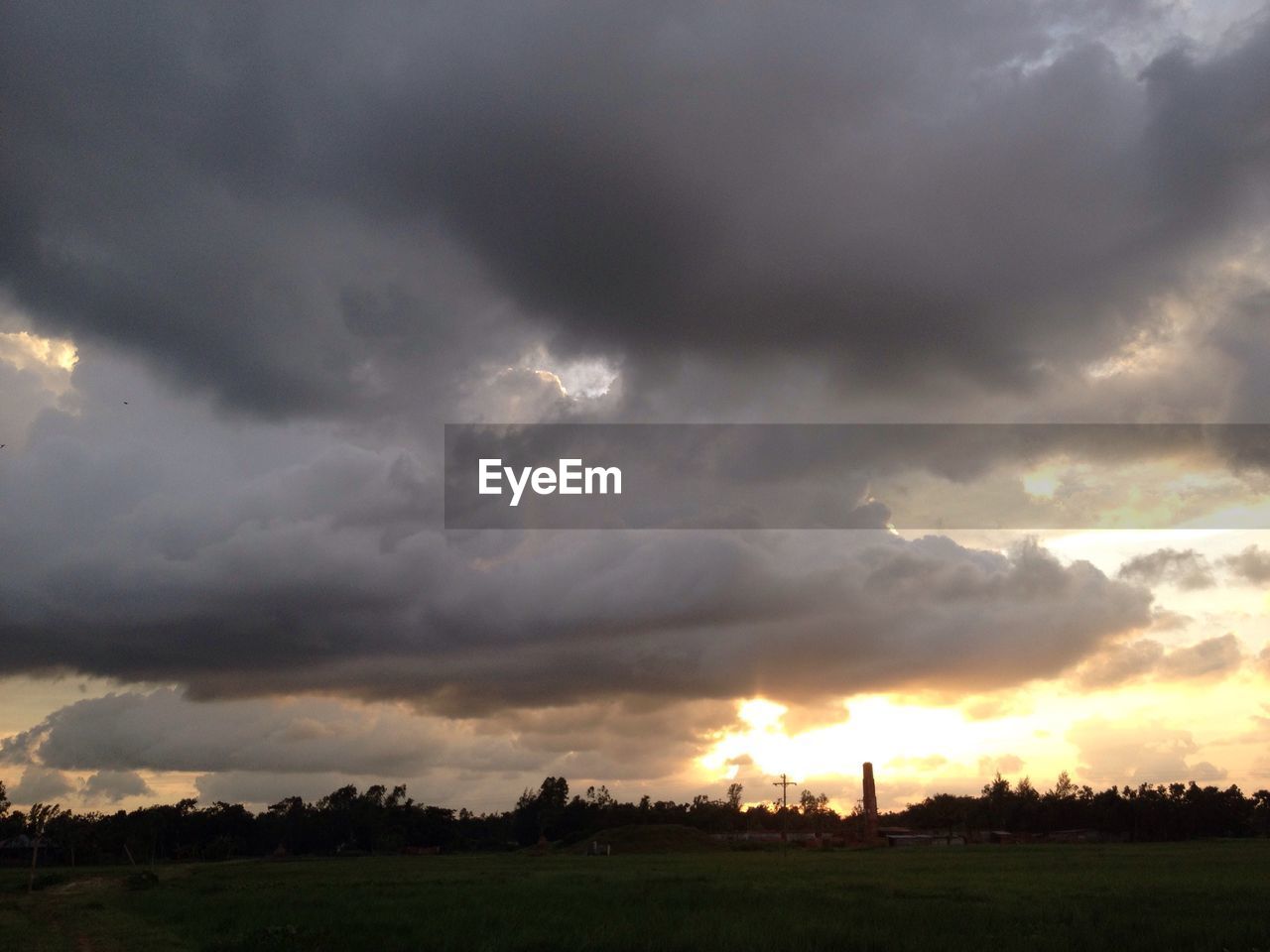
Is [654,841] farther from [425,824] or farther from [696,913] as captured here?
[696,913]

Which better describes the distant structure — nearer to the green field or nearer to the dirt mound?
the dirt mound

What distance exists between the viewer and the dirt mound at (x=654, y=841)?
138250 millimetres

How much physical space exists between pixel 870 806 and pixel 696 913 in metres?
137

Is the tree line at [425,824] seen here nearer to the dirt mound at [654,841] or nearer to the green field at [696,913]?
the dirt mound at [654,841]

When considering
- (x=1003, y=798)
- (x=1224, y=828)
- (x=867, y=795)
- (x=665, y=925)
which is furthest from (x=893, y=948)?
(x=1003, y=798)

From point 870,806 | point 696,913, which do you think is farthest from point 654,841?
point 696,913

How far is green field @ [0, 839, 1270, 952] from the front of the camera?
2855 centimetres

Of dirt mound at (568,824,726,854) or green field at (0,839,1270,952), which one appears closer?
green field at (0,839,1270,952)

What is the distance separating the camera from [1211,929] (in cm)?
2839

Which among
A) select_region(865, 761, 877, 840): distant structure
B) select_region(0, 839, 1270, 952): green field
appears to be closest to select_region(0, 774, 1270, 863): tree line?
select_region(865, 761, 877, 840): distant structure

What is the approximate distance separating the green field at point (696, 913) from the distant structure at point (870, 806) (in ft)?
337

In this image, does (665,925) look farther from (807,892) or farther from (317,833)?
(317,833)

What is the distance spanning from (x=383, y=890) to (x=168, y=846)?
451 feet

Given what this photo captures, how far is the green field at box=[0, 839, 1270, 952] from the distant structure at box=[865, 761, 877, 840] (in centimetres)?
10260
